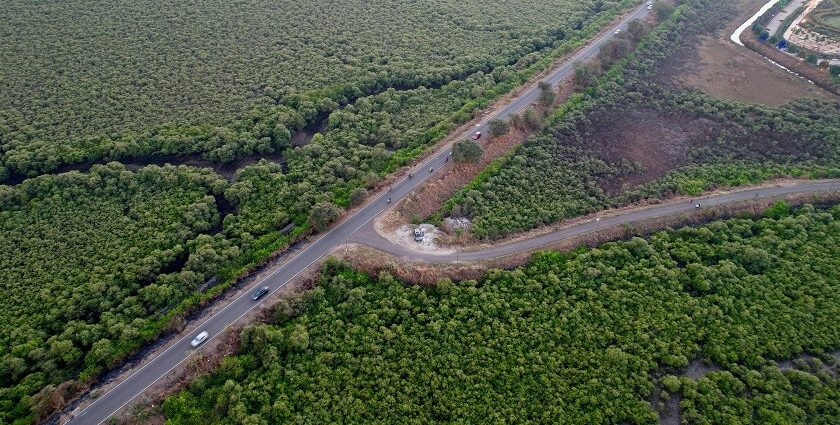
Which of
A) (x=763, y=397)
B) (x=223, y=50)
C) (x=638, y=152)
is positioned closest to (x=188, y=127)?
(x=223, y=50)

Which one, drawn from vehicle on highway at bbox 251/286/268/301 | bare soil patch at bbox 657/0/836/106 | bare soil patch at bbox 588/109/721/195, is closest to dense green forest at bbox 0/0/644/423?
vehicle on highway at bbox 251/286/268/301

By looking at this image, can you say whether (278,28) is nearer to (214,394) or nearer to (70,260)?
(70,260)

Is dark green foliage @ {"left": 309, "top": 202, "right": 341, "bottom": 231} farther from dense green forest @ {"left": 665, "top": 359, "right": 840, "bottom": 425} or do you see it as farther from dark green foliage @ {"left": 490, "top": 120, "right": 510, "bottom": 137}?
dense green forest @ {"left": 665, "top": 359, "right": 840, "bottom": 425}

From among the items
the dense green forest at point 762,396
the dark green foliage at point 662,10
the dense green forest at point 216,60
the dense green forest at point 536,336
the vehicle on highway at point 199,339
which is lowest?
the dense green forest at point 762,396

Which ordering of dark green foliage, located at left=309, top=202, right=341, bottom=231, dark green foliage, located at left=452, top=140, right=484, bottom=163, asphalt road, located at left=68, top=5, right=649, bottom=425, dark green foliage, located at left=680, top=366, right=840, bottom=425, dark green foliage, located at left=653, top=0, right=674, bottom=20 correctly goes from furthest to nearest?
1. dark green foliage, located at left=653, top=0, right=674, bottom=20
2. dark green foliage, located at left=452, top=140, right=484, bottom=163
3. dark green foliage, located at left=309, top=202, right=341, bottom=231
4. dark green foliage, located at left=680, top=366, right=840, bottom=425
5. asphalt road, located at left=68, top=5, right=649, bottom=425

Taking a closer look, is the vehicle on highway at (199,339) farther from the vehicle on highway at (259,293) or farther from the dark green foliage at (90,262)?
the vehicle on highway at (259,293)

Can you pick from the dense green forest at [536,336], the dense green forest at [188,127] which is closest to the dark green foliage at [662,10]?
the dense green forest at [188,127]
